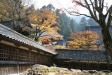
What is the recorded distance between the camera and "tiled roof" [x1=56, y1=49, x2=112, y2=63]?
17.5 m

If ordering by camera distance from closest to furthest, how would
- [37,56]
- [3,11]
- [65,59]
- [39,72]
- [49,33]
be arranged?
[39,72] → [37,56] → [65,59] → [3,11] → [49,33]

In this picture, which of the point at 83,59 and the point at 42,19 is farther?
the point at 42,19

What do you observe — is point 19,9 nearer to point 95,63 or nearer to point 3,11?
point 3,11

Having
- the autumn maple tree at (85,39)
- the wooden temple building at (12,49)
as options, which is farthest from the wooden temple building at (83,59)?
the wooden temple building at (12,49)

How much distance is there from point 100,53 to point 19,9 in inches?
572

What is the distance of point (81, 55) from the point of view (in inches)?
727

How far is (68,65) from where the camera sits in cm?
1800

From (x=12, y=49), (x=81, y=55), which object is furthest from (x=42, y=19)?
(x=12, y=49)

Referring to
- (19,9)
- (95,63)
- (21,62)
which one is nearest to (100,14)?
→ (21,62)

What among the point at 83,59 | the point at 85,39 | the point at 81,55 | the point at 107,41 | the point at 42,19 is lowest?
the point at 83,59

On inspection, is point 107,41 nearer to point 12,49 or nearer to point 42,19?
point 12,49

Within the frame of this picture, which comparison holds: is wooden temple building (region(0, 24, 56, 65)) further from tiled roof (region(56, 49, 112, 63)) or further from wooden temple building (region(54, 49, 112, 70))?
tiled roof (region(56, 49, 112, 63))

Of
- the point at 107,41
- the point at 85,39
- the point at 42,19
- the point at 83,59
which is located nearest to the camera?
the point at 107,41

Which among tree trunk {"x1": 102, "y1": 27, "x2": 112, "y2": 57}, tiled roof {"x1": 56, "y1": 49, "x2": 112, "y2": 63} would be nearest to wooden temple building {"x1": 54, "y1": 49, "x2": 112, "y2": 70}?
tiled roof {"x1": 56, "y1": 49, "x2": 112, "y2": 63}
